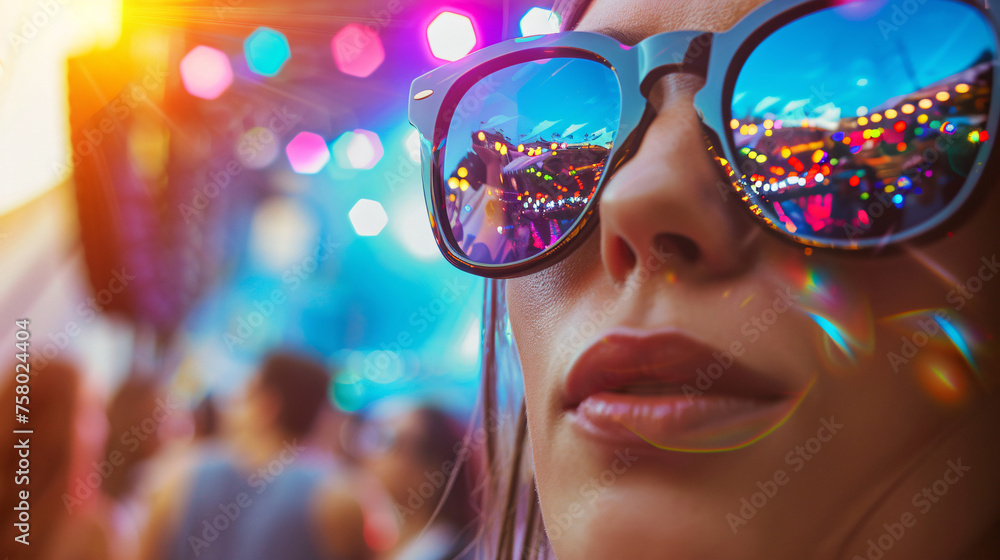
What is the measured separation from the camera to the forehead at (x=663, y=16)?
0.58m

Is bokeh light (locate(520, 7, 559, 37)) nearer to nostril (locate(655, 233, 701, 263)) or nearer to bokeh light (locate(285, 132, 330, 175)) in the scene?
nostril (locate(655, 233, 701, 263))

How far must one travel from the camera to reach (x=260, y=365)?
2176 millimetres

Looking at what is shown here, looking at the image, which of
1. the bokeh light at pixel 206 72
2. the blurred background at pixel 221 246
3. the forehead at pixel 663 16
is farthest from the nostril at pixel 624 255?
the bokeh light at pixel 206 72

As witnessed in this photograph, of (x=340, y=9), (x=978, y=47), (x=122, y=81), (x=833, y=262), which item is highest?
(x=340, y=9)

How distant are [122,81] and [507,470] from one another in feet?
8.12

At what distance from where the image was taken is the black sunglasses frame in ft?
1.52

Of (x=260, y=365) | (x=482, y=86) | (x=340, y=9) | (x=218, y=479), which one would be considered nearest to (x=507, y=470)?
(x=482, y=86)

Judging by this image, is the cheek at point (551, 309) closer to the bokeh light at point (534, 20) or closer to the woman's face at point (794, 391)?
the woman's face at point (794, 391)

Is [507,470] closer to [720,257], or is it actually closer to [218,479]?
[720,257]

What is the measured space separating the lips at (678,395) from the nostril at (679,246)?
86mm

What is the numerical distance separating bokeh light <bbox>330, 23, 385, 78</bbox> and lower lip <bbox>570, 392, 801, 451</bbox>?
2.66 meters

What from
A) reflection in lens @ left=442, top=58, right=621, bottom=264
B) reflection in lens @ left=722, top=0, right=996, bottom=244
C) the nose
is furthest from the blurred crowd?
reflection in lens @ left=722, top=0, right=996, bottom=244

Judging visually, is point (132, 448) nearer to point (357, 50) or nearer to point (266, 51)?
point (266, 51)

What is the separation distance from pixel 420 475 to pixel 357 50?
233cm
